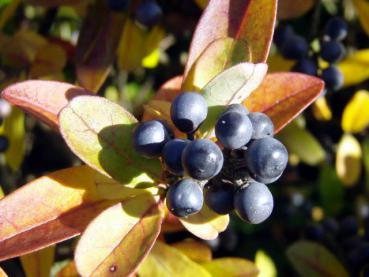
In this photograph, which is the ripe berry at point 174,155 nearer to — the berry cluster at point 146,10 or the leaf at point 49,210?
the leaf at point 49,210

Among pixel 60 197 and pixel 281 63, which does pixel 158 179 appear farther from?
pixel 281 63

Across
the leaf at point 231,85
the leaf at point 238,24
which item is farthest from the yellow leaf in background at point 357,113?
the leaf at point 231,85

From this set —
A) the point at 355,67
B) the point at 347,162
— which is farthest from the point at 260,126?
the point at 347,162

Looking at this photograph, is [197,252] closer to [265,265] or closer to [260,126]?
[265,265]

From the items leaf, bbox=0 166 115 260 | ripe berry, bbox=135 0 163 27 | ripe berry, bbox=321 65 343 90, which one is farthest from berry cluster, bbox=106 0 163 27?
leaf, bbox=0 166 115 260

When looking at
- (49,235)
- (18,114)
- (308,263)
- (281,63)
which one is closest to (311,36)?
(281,63)
